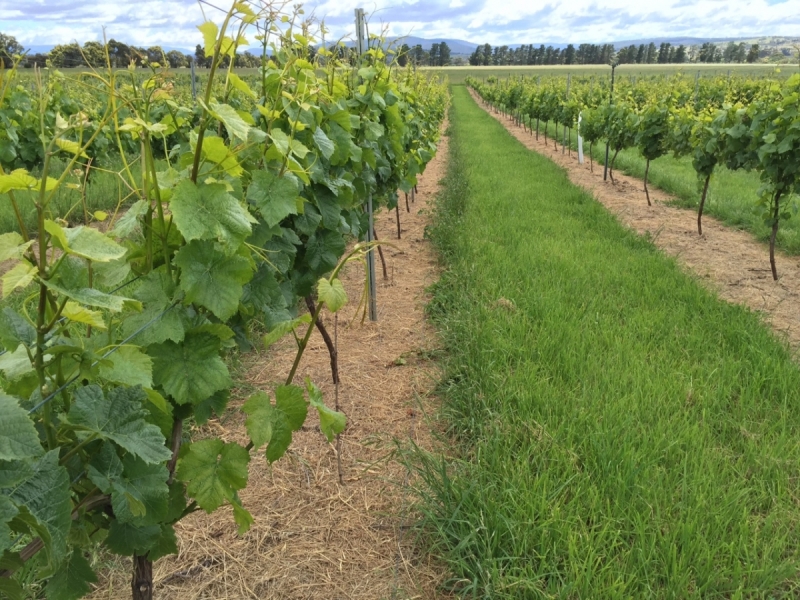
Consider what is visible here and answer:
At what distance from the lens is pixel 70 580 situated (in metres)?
1.10

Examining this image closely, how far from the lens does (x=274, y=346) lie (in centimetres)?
407

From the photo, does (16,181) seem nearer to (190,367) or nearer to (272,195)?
(190,367)

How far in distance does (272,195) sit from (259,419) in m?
0.65

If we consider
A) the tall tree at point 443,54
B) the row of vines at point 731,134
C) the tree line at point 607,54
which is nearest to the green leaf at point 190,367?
the row of vines at point 731,134

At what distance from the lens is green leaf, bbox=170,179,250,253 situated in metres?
1.17

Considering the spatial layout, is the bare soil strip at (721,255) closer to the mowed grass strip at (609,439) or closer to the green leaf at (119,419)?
the mowed grass strip at (609,439)

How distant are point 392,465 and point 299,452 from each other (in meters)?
0.48

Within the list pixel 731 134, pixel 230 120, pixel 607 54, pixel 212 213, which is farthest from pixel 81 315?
pixel 607 54

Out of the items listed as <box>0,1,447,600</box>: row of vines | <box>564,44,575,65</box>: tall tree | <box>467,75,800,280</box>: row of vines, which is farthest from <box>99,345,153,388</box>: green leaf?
<box>564,44,575,65</box>: tall tree

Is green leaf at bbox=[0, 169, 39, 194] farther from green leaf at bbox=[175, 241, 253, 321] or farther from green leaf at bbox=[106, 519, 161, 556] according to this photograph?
green leaf at bbox=[106, 519, 161, 556]

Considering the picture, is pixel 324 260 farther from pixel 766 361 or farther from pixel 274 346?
pixel 766 361

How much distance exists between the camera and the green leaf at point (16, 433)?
0.75 meters

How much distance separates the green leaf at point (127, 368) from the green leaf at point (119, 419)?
3 cm

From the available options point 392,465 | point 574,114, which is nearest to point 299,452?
point 392,465
